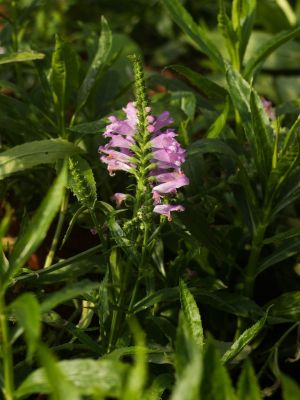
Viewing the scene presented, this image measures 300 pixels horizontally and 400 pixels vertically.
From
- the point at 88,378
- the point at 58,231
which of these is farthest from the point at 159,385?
the point at 58,231

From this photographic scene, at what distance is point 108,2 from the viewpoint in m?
3.75

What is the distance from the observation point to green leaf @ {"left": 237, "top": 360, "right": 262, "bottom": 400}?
109cm

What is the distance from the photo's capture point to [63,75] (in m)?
1.96

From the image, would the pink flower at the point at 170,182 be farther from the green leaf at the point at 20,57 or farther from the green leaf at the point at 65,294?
the green leaf at the point at 20,57

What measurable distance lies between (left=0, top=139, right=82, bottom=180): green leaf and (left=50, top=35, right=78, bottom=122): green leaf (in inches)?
10.0

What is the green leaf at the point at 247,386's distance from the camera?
109 centimetres

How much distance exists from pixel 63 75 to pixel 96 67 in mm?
131

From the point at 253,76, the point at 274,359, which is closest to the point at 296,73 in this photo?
the point at 253,76

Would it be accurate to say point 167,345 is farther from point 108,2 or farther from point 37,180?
point 108,2

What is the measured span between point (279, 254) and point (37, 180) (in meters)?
0.72

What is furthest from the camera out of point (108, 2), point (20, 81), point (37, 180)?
point (108, 2)

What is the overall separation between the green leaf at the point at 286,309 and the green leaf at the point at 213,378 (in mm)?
628

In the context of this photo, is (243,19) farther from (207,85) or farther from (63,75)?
(63,75)

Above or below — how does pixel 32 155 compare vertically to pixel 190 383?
above
